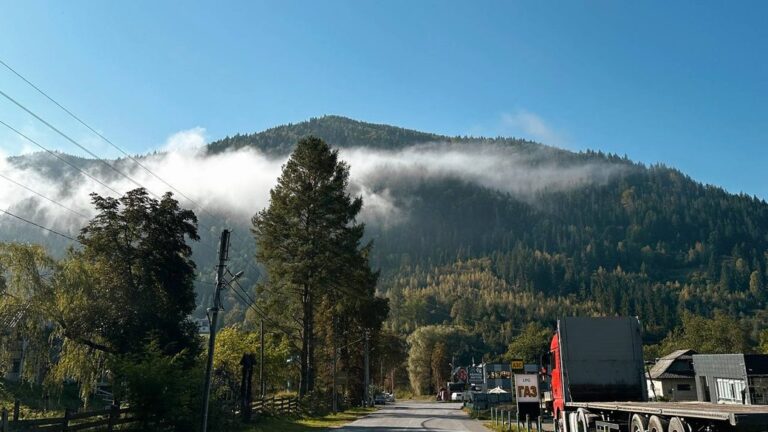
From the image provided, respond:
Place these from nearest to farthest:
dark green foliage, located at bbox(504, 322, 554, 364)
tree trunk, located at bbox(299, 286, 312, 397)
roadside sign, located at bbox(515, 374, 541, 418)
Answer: roadside sign, located at bbox(515, 374, 541, 418) < tree trunk, located at bbox(299, 286, 312, 397) < dark green foliage, located at bbox(504, 322, 554, 364)

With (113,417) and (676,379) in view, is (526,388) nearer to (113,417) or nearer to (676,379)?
(113,417)

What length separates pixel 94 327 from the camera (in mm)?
32000

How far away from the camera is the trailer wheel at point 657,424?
11215 millimetres

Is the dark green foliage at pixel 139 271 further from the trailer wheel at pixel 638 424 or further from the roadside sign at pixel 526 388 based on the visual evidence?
the trailer wheel at pixel 638 424

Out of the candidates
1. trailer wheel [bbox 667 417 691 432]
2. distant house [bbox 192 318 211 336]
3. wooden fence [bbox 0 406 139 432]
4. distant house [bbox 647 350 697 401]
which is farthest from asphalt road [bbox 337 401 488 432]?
distant house [bbox 647 350 697 401]

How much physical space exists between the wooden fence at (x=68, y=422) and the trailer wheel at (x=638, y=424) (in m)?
15.1

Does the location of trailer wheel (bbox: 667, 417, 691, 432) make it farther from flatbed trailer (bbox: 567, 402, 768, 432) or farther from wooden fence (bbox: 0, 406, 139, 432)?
wooden fence (bbox: 0, 406, 139, 432)

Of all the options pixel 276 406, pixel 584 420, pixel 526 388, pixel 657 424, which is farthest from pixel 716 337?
pixel 657 424

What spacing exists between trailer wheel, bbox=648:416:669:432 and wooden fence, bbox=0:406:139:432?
15.3 metres

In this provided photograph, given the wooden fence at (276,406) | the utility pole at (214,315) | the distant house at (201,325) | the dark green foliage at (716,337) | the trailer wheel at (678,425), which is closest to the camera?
the trailer wheel at (678,425)

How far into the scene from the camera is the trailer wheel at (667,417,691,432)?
9.94m

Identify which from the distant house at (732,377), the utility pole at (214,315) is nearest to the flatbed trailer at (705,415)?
the utility pole at (214,315)

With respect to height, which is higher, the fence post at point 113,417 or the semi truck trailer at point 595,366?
the semi truck trailer at point 595,366

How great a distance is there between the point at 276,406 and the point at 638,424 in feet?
92.8
